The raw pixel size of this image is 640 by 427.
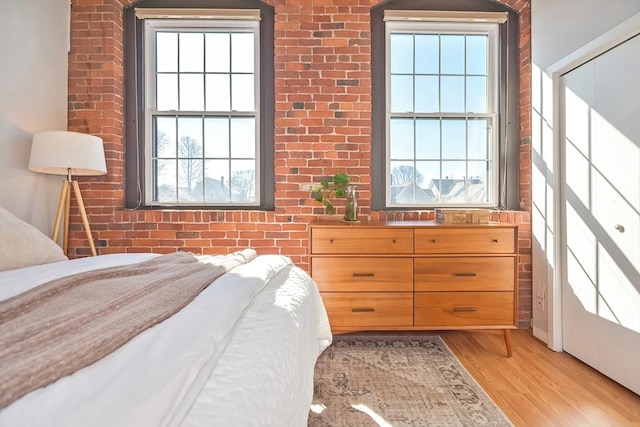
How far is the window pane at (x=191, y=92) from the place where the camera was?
3098 mm

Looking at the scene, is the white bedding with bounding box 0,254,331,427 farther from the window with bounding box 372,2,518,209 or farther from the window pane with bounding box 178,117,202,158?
the window with bounding box 372,2,518,209

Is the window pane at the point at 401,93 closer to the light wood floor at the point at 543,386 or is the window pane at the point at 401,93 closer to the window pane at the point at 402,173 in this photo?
the window pane at the point at 402,173

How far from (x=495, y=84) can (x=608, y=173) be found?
4.52 ft

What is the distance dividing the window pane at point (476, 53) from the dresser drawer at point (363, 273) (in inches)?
76.2

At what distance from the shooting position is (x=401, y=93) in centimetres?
314

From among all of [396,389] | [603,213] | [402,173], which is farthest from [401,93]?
[396,389]

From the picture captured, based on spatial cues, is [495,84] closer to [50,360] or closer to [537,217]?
[537,217]

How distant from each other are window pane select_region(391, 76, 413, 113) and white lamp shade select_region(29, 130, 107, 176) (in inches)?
94.6

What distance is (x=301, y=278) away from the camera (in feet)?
5.07

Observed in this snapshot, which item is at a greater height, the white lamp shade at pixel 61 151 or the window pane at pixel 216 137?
the window pane at pixel 216 137

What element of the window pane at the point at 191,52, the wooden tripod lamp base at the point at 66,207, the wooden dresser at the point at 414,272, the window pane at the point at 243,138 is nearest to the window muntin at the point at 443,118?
the wooden dresser at the point at 414,272

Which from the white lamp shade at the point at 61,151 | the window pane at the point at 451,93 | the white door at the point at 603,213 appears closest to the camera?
the white door at the point at 603,213

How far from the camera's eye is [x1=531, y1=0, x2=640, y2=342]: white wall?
239 centimetres

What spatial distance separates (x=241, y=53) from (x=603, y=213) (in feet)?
9.62
